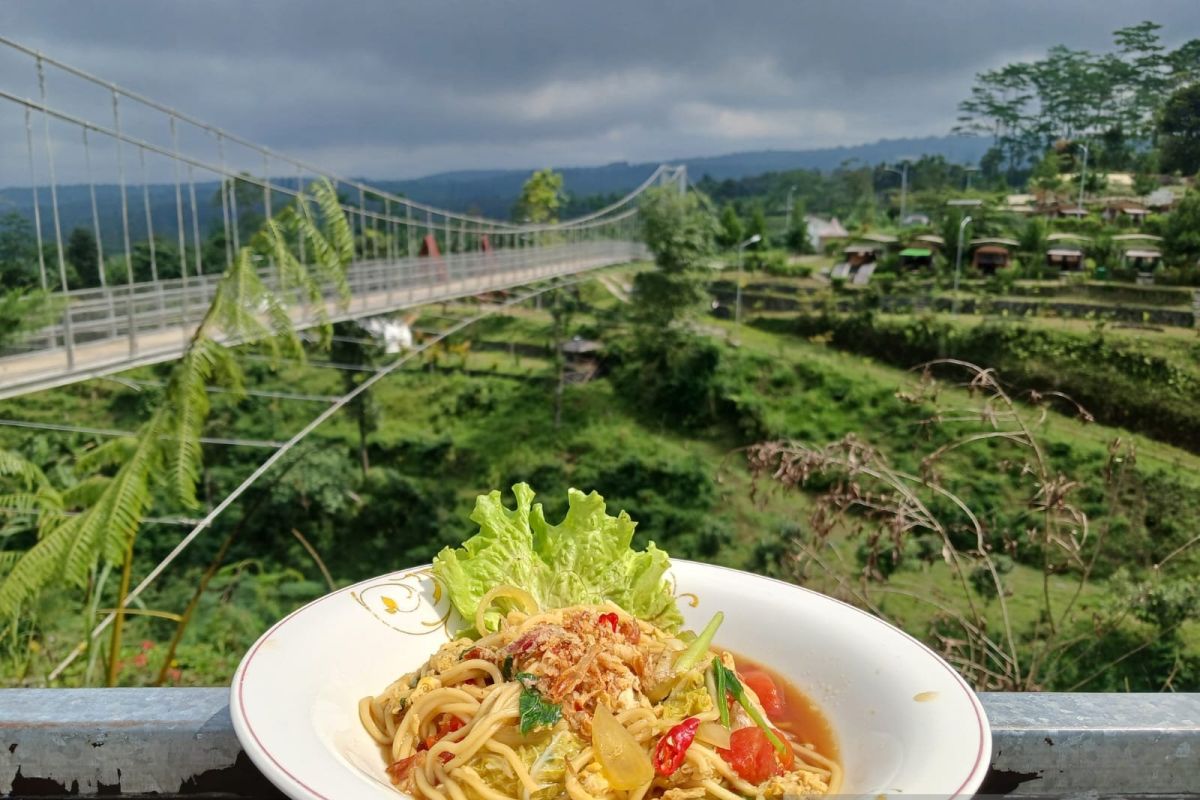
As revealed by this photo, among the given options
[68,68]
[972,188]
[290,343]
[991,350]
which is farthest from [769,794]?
[972,188]

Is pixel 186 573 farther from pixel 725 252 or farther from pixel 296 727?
pixel 725 252

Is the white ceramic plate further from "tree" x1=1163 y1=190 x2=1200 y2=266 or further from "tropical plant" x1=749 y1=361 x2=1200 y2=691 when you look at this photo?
"tree" x1=1163 y1=190 x2=1200 y2=266

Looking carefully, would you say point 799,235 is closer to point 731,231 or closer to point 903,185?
point 731,231

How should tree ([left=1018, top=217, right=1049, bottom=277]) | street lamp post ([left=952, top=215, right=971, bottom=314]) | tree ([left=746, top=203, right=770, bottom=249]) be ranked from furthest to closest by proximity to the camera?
tree ([left=746, top=203, right=770, bottom=249])
street lamp post ([left=952, top=215, right=971, bottom=314])
tree ([left=1018, top=217, right=1049, bottom=277])

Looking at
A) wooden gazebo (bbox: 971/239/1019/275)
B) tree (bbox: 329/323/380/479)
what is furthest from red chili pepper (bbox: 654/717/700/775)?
wooden gazebo (bbox: 971/239/1019/275)

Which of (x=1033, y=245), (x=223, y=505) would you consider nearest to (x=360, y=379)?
(x=223, y=505)
